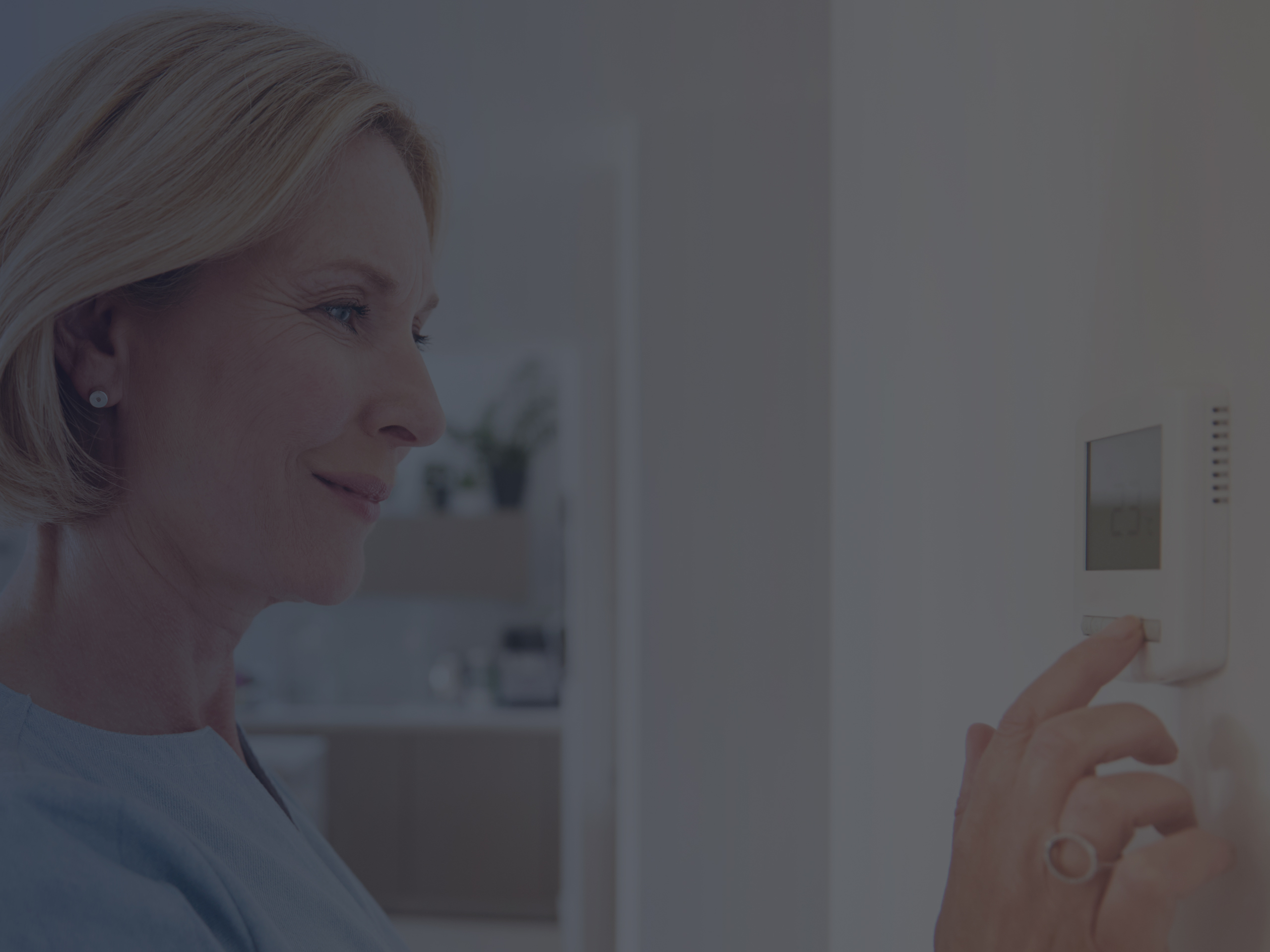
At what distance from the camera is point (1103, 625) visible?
43cm

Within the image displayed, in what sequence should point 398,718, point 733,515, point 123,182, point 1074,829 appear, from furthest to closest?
point 398,718 → point 733,515 → point 123,182 → point 1074,829

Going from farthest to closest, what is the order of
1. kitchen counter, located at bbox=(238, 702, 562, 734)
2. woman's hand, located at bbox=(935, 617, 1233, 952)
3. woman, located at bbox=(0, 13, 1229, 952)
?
kitchen counter, located at bbox=(238, 702, 562, 734) → woman, located at bbox=(0, 13, 1229, 952) → woman's hand, located at bbox=(935, 617, 1233, 952)

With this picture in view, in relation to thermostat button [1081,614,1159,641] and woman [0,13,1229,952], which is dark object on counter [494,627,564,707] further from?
thermostat button [1081,614,1159,641]

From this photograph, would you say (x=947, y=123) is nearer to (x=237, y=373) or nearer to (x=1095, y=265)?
(x=1095, y=265)

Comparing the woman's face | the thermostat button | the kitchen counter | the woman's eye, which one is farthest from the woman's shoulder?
the kitchen counter

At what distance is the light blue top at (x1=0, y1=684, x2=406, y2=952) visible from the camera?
0.39 m

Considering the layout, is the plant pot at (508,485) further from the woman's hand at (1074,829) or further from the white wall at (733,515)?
the woman's hand at (1074,829)

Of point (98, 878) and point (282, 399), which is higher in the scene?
point (282, 399)

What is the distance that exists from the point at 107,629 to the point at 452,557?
3992mm

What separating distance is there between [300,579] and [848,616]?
0.60 meters

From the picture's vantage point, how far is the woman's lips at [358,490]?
59 centimetres

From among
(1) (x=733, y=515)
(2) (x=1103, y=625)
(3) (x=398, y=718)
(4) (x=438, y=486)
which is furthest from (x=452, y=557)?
(2) (x=1103, y=625)

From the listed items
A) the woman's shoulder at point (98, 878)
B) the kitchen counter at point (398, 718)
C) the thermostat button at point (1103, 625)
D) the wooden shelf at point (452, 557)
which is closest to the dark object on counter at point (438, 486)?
the wooden shelf at point (452, 557)

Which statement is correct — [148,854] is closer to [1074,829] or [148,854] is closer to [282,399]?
[282,399]
